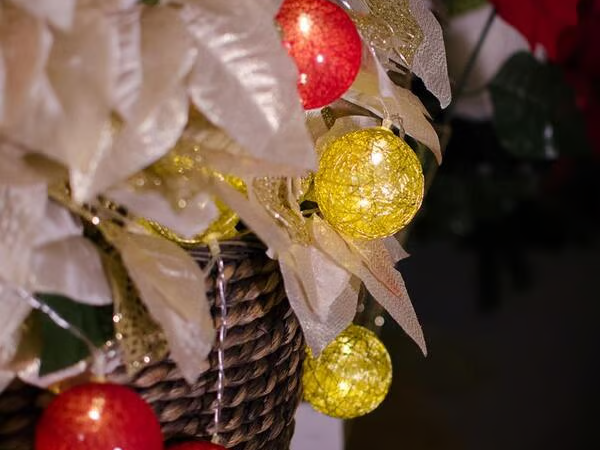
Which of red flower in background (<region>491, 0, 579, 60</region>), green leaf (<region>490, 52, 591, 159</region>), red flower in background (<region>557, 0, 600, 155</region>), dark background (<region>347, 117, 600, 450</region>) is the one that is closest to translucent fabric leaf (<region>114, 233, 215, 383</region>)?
red flower in background (<region>491, 0, 579, 60</region>)

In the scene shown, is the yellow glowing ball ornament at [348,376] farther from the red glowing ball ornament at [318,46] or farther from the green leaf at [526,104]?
the green leaf at [526,104]

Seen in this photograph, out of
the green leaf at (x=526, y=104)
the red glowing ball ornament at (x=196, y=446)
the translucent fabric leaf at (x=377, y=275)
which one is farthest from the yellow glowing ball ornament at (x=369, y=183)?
the green leaf at (x=526, y=104)

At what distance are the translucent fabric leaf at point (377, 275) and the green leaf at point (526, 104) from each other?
42 centimetres

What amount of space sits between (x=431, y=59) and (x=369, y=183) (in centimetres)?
8

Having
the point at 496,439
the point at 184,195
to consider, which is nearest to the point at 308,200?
the point at 184,195

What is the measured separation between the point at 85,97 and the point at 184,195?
0.22 feet

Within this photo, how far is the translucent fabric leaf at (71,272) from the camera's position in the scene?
0.32m

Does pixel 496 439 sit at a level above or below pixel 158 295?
below

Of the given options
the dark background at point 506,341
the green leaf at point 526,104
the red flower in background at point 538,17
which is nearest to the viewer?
the red flower in background at point 538,17

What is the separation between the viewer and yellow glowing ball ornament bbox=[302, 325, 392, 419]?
0.49 meters

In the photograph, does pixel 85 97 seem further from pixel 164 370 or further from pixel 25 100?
pixel 164 370

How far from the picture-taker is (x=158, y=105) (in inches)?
12.5

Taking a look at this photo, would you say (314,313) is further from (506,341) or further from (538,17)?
(506,341)

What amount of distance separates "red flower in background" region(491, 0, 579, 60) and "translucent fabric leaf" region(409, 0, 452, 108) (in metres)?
0.22
